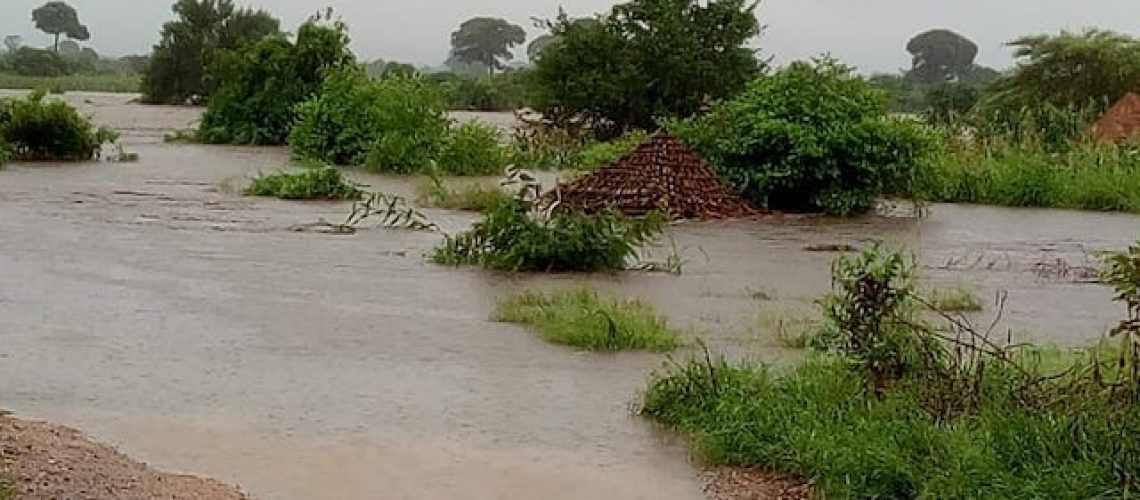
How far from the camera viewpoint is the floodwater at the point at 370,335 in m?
7.08

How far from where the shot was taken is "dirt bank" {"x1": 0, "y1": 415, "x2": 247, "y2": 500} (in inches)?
225

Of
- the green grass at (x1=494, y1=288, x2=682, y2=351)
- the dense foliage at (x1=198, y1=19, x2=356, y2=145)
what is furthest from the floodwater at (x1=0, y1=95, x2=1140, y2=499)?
the dense foliage at (x1=198, y1=19, x2=356, y2=145)

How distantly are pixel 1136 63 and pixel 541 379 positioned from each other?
27815 mm

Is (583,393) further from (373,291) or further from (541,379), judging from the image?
(373,291)

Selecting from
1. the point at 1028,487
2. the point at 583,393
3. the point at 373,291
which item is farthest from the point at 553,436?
the point at 373,291

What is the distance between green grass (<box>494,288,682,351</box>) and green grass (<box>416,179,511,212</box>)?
23.8 ft

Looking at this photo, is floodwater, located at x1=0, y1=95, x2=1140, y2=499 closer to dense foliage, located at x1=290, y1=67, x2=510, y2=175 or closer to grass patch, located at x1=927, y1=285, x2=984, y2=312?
grass patch, located at x1=927, y1=285, x2=984, y2=312

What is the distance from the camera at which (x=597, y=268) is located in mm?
13234

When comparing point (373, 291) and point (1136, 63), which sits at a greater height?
point (1136, 63)

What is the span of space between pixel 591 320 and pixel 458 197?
9922 mm

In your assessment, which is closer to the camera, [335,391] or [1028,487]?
[1028,487]

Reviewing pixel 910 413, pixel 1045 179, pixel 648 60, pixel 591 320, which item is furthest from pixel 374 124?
pixel 910 413

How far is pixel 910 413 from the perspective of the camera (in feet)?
22.0

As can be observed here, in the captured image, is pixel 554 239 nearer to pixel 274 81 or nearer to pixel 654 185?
pixel 654 185
